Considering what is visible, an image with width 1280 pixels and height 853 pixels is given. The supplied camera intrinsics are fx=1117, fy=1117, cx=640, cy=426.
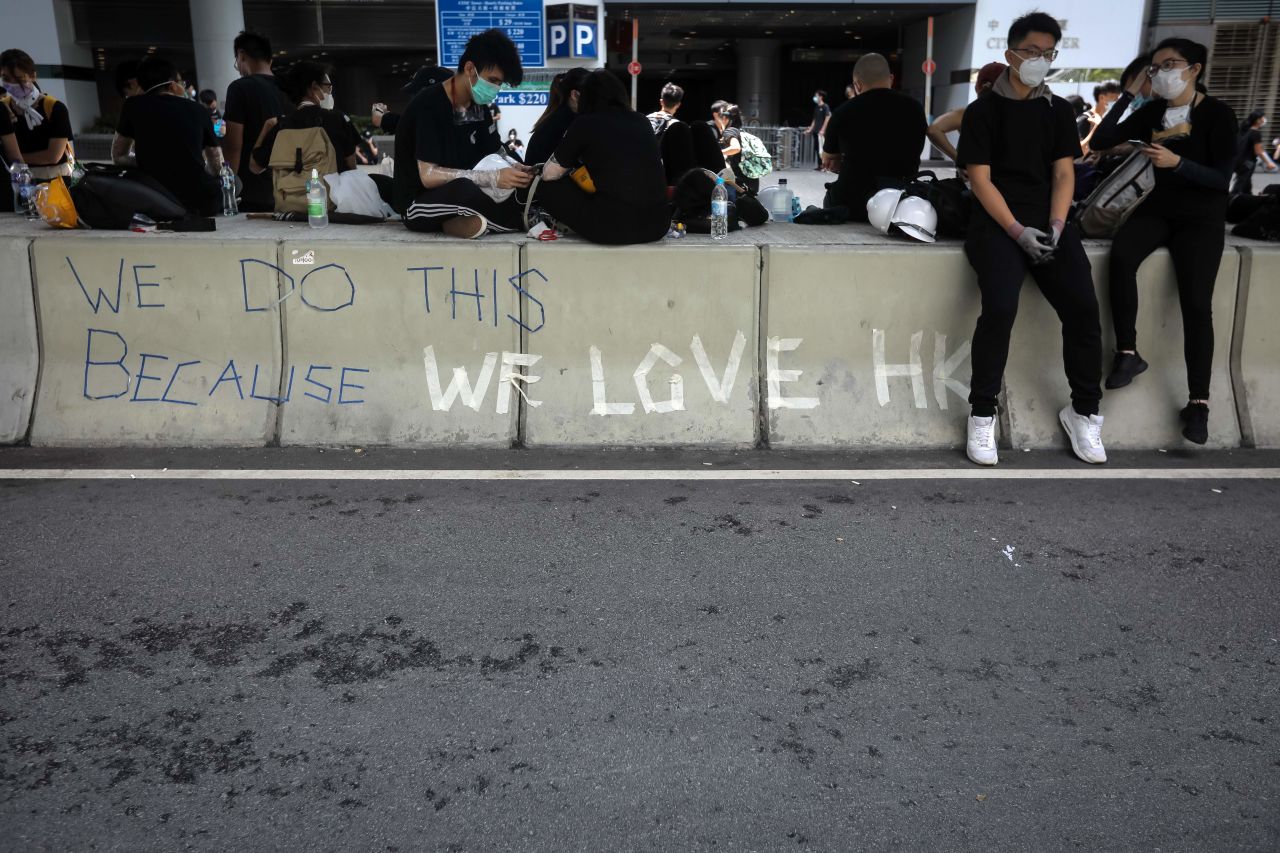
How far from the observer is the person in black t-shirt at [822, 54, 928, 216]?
24.9ft

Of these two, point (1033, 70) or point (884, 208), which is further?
point (884, 208)

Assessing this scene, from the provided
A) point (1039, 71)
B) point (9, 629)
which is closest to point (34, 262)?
point (9, 629)

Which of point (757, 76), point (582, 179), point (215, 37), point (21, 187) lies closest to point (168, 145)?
point (21, 187)

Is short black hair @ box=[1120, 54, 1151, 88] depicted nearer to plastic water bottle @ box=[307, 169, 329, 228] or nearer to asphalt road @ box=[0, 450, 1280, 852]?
asphalt road @ box=[0, 450, 1280, 852]

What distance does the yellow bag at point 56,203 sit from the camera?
625cm

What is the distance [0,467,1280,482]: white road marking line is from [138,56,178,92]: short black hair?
12.2ft

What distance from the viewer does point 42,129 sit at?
28.5 feet

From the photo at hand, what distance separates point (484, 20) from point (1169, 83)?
1905 cm

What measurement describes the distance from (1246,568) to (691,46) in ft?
127

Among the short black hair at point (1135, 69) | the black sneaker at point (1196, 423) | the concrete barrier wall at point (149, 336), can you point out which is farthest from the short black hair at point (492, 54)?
the black sneaker at point (1196, 423)

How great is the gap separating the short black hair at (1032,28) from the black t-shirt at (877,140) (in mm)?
1735

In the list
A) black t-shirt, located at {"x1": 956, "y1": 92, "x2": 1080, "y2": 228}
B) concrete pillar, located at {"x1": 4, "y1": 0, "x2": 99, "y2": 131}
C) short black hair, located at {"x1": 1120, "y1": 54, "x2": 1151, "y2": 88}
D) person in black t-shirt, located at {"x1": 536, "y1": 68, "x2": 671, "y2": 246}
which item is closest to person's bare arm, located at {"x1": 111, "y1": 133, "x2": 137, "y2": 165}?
person in black t-shirt, located at {"x1": 536, "y1": 68, "x2": 671, "y2": 246}

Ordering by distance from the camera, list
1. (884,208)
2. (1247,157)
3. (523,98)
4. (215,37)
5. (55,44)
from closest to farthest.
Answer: (884,208) → (1247,157) → (523,98) → (215,37) → (55,44)

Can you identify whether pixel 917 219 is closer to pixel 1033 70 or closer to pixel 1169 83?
pixel 1033 70
